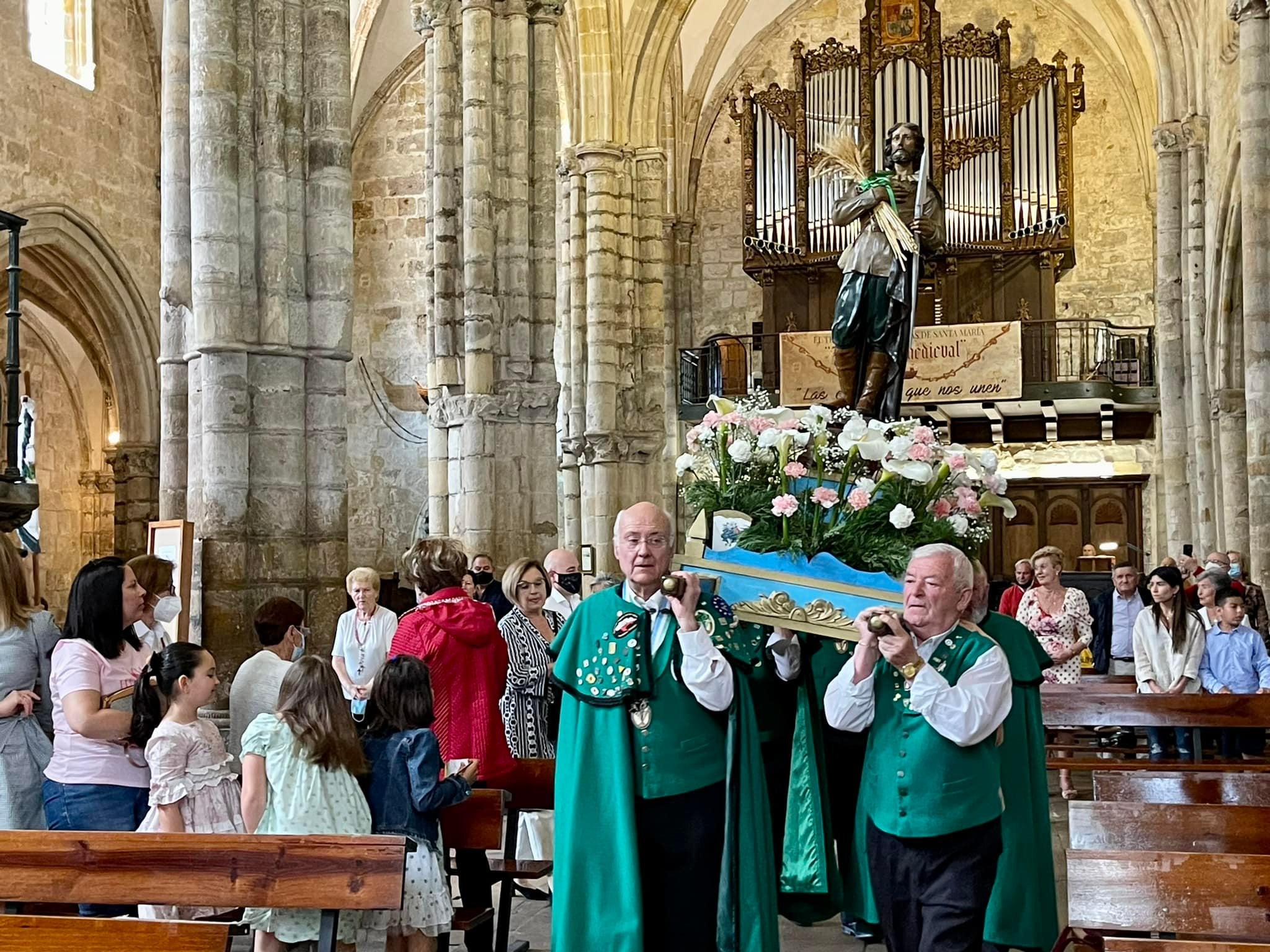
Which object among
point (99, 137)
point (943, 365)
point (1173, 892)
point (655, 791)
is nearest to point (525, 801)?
point (655, 791)

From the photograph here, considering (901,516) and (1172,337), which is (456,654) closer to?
(901,516)

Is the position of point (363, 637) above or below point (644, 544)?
below

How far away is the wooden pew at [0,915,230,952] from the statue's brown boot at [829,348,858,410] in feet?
16.2

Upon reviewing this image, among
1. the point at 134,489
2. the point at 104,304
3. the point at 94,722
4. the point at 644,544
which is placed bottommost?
the point at 94,722

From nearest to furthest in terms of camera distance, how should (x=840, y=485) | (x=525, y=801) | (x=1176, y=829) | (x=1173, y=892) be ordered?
(x=1173, y=892), (x=1176, y=829), (x=840, y=485), (x=525, y=801)

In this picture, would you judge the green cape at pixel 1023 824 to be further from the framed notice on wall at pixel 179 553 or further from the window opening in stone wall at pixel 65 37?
the window opening in stone wall at pixel 65 37

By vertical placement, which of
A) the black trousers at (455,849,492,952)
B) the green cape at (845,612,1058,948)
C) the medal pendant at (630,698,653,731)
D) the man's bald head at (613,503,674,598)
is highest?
the man's bald head at (613,503,674,598)

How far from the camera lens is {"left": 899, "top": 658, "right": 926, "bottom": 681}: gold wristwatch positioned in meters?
3.95

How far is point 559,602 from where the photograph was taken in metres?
8.95

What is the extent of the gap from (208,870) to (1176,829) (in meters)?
2.93

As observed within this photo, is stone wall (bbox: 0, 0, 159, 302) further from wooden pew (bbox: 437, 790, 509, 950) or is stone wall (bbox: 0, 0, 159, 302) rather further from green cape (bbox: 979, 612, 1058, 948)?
green cape (bbox: 979, 612, 1058, 948)

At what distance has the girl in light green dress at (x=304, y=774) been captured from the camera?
466cm

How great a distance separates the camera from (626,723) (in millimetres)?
4340

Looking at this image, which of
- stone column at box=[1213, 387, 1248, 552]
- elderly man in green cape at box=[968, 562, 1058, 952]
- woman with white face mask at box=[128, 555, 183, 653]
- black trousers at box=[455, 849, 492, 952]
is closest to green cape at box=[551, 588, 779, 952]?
elderly man in green cape at box=[968, 562, 1058, 952]
